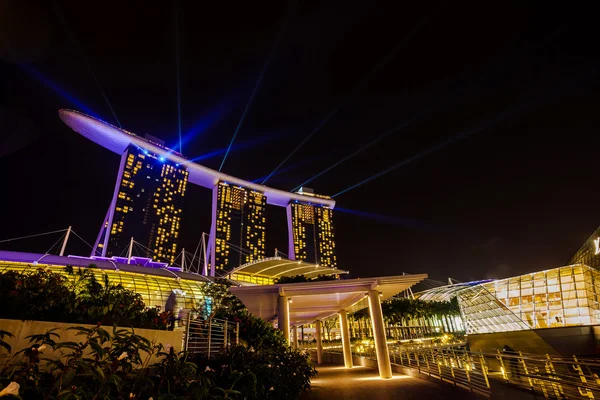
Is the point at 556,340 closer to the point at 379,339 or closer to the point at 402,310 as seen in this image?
the point at 379,339

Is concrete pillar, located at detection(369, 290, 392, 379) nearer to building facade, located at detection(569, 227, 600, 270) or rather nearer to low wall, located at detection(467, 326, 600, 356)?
low wall, located at detection(467, 326, 600, 356)

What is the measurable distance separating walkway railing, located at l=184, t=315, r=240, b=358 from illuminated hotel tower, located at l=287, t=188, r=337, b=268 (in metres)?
93.6

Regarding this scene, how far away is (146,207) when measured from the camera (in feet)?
213

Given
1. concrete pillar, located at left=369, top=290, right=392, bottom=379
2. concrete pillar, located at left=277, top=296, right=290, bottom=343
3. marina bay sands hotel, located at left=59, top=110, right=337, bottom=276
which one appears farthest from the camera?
marina bay sands hotel, located at left=59, top=110, right=337, bottom=276

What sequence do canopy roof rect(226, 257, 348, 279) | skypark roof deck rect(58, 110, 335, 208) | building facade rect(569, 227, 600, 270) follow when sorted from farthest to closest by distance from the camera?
skypark roof deck rect(58, 110, 335, 208) → canopy roof rect(226, 257, 348, 279) → building facade rect(569, 227, 600, 270)

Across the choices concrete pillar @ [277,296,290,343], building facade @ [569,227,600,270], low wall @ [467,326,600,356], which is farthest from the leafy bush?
building facade @ [569,227,600,270]

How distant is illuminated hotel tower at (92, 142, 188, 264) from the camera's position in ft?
189

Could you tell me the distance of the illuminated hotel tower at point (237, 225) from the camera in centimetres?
8131

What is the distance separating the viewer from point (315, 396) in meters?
8.31

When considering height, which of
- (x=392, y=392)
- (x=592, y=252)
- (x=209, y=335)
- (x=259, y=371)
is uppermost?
(x=592, y=252)

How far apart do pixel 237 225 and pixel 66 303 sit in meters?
83.6

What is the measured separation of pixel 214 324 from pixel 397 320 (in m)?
41.1

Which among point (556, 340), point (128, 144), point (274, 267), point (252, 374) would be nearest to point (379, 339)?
point (252, 374)

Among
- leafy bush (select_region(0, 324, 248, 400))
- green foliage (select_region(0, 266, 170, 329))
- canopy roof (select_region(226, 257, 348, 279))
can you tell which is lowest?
leafy bush (select_region(0, 324, 248, 400))
